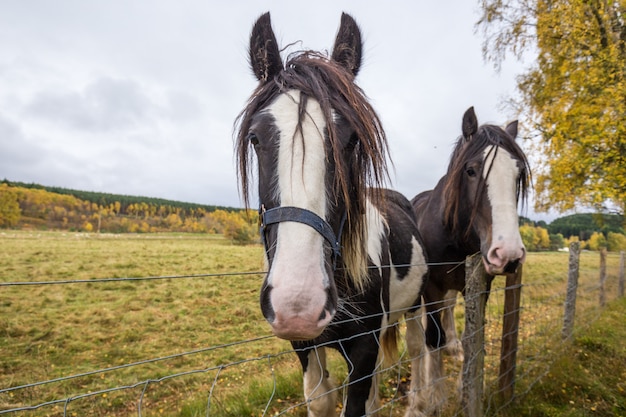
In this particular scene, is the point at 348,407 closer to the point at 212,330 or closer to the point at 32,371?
the point at 32,371

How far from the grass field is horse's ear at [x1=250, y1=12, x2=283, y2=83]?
1.17 m

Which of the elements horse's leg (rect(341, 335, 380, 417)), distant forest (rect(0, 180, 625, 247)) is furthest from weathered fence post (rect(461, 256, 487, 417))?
distant forest (rect(0, 180, 625, 247))

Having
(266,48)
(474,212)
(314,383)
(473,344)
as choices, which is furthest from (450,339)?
(266,48)

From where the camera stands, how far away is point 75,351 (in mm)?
7574

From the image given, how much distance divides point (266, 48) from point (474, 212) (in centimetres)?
237

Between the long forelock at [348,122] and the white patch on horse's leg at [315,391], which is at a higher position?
the long forelock at [348,122]

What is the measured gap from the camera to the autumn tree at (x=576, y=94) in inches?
279

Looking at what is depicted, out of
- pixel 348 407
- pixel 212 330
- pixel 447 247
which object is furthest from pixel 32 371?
pixel 447 247

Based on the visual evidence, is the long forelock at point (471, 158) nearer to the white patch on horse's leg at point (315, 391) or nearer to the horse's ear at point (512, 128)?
the horse's ear at point (512, 128)

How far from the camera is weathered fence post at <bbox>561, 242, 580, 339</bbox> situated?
15.6 feet

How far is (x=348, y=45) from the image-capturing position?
2.09 m

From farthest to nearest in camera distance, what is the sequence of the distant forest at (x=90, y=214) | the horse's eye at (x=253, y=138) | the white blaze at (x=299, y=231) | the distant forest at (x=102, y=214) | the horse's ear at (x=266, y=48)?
1. the distant forest at (x=90, y=214)
2. the distant forest at (x=102, y=214)
3. the horse's ear at (x=266, y=48)
4. the horse's eye at (x=253, y=138)
5. the white blaze at (x=299, y=231)

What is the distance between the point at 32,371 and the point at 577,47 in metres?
14.8

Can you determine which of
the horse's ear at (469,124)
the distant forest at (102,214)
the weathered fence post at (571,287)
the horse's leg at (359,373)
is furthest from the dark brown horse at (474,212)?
the distant forest at (102,214)
